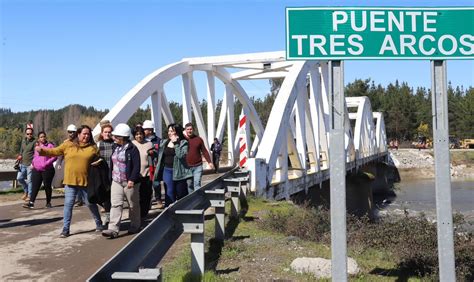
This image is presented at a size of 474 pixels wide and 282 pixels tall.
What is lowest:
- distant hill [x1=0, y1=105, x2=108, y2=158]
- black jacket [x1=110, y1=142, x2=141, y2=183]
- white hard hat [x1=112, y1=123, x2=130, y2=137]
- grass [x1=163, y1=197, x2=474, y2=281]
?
grass [x1=163, y1=197, x2=474, y2=281]

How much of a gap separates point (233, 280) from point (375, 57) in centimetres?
248

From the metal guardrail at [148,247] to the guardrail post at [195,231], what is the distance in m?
0.06

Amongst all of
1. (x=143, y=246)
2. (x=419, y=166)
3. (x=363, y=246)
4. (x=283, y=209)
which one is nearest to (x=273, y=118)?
(x=283, y=209)

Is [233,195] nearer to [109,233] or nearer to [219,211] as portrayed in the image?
[219,211]

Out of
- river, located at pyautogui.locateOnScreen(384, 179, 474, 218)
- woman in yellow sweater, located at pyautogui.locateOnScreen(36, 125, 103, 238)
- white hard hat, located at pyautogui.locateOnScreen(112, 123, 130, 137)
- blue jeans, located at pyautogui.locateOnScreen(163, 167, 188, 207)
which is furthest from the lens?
river, located at pyautogui.locateOnScreen(384, 179, 474, 218)

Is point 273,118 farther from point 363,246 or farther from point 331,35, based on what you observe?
point 331,35

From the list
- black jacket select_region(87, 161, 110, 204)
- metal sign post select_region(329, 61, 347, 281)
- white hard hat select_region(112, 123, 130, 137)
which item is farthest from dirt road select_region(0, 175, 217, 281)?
metal sign post select_region(329, 61, 347, 281)

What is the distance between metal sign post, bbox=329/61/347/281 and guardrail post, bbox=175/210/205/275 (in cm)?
127

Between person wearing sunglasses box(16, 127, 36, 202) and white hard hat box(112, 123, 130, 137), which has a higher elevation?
white hard hat box(112, 123, 130, 137)

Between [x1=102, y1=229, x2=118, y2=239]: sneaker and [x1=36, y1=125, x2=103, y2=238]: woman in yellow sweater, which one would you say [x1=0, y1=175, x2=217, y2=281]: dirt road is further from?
[x1=36, y1=125, x2=103, y2=238]: woman in yellow sweater

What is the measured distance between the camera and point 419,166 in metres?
62.7

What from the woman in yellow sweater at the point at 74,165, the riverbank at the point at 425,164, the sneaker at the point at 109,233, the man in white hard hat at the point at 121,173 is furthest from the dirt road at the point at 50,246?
the riverbank at the point at 425,164

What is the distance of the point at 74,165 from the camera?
7246 mm

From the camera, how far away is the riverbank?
6047 cm
